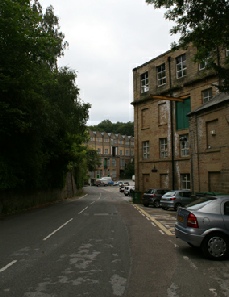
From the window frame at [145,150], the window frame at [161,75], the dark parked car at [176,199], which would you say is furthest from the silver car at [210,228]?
the window frame at [145,150]

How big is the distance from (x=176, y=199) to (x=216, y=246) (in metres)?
16.2

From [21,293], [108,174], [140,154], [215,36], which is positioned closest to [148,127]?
[140,154]

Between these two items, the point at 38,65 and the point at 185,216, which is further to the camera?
the point at 38,65

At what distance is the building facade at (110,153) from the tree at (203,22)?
95.2 m

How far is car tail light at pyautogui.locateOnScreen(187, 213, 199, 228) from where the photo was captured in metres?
7.78

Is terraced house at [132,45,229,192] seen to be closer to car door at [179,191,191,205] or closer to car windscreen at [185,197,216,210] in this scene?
car door at [179,191,191,205]

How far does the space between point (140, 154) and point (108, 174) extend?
73980 millimetres

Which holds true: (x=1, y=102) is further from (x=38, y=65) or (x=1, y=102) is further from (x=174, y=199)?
(x=174, y=199)

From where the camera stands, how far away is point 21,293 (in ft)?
16.6

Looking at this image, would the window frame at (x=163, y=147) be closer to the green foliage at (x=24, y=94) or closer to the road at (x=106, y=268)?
the green foliage at (x=24, y=94)

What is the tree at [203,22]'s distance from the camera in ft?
35.9

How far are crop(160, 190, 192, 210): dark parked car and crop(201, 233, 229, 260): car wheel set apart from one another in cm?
1584

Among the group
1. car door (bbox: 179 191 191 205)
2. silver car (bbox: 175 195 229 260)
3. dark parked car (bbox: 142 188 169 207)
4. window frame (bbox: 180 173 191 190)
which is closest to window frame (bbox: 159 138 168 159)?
window frame (bbox: 180 173 191 190)

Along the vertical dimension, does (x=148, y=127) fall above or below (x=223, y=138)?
above
